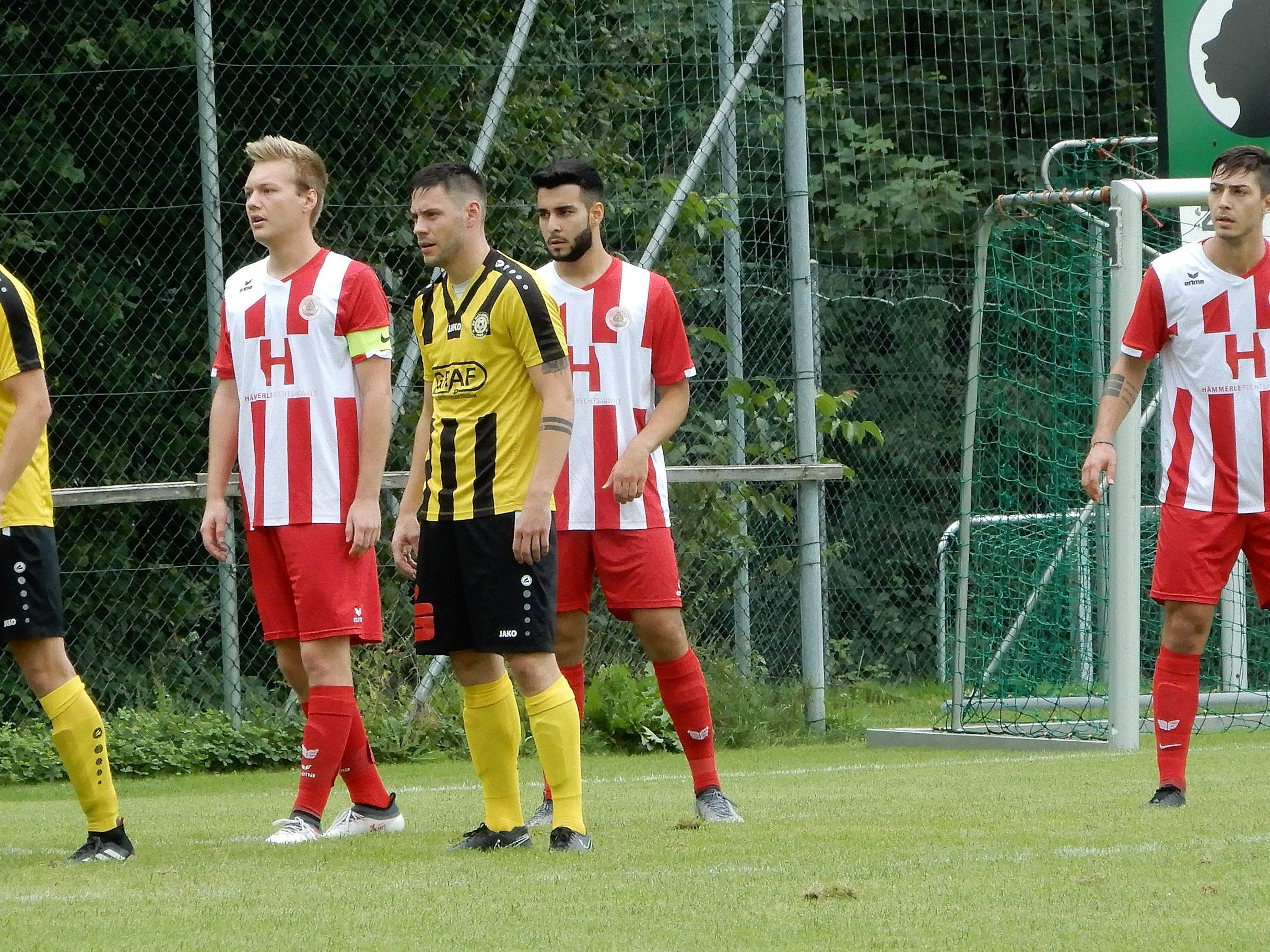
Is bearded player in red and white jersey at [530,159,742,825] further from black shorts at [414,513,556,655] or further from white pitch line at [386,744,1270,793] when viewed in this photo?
white pitch line at [386,744,1270,793]

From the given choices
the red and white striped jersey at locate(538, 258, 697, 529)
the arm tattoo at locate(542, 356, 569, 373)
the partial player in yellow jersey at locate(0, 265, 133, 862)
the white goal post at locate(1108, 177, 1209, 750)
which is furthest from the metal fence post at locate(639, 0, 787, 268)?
the partial player in yellow jersey at locate(0, 265, 133, 862)

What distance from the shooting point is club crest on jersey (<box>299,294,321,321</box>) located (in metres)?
6.36

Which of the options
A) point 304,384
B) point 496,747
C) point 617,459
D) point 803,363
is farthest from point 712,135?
point 496,747

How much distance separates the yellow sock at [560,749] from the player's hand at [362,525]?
0.90 m

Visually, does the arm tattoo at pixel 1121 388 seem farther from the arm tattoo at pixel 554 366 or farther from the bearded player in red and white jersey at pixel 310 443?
the bearded player in red and white jersey at pixel 310 443

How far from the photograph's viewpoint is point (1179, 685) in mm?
6707

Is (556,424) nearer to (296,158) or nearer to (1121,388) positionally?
(296,158)

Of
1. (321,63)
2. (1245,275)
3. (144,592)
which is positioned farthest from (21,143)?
(1245,275)

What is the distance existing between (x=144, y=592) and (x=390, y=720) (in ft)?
4.90

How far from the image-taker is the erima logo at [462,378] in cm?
578

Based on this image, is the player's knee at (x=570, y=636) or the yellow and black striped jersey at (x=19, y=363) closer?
the yellow and black striped jersey at (x=19, y=363)

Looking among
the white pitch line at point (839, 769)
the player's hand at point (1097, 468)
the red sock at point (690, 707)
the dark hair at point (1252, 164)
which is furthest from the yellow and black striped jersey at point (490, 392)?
the white pitch line at point (839, 769)

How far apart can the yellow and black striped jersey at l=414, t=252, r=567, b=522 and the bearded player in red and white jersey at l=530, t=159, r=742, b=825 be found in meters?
0.96

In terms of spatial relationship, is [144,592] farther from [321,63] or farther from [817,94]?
[817,94]
